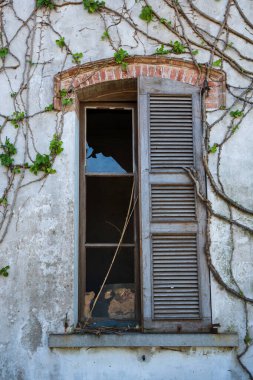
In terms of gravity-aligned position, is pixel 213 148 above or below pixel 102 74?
below

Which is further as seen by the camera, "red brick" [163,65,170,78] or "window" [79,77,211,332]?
"red brick" [163,65,170,78]

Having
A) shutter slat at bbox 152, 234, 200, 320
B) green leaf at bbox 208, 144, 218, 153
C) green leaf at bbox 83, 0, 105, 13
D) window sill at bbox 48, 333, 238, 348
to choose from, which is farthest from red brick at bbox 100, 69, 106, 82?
window sill at bbox 48, 333, 238, 348

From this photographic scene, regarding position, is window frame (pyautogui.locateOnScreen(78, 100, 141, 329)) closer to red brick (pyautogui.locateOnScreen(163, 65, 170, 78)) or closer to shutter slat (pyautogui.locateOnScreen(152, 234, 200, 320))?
shutter slat (pyautogui.locateOnScreen(152, 234, 200, 320))

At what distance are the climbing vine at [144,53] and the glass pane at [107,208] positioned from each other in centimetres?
47

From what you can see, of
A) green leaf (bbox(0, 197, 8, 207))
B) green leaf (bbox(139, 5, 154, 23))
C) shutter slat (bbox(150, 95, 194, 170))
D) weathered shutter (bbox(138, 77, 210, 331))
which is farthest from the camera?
green leaf (bbox(139, 5, 154, 23))

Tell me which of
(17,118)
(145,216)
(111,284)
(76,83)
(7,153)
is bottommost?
(111,284)

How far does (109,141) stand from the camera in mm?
5137

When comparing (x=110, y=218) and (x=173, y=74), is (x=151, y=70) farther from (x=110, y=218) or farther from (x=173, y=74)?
(x=110, y=218)

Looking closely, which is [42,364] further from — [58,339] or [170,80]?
[170,80]

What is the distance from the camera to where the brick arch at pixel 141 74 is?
4871mm

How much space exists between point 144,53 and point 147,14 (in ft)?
1.17

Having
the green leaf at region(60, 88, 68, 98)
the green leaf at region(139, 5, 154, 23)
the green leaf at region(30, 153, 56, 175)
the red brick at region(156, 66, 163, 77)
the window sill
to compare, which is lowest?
the window sill

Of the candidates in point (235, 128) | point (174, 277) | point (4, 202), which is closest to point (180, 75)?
point (235, 128)

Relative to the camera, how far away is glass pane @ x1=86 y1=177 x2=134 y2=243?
4.88 m
